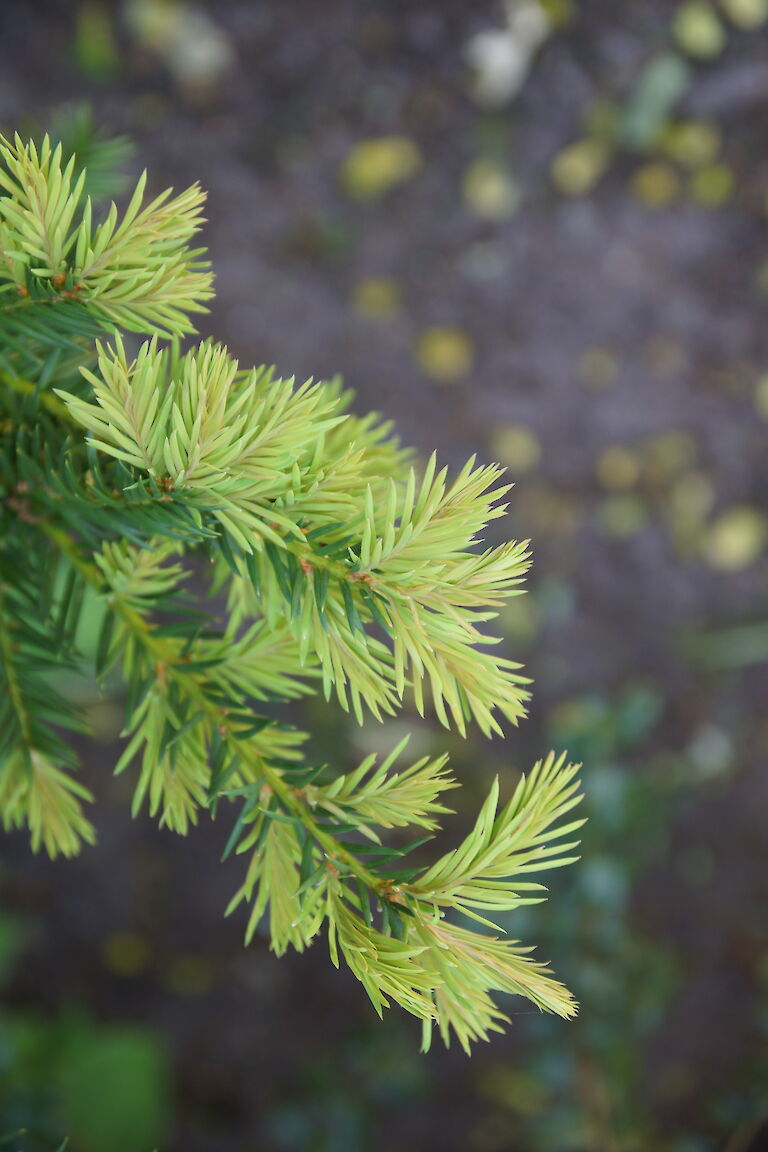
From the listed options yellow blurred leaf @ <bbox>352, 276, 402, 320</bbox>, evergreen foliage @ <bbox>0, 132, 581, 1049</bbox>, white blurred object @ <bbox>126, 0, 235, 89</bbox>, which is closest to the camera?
evergreen foliage @ <bbox>0, 132, 581, 1049</bbox>

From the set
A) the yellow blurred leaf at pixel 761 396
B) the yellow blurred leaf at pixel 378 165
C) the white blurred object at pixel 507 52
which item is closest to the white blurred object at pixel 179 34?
the yellow blurred leaf at pixel 378 165

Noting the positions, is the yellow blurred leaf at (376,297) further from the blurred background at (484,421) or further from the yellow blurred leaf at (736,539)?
the yellow blurred leaf at (736,539)

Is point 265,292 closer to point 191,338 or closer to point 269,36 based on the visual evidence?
point 191,338

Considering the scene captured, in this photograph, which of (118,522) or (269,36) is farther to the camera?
(269,36)

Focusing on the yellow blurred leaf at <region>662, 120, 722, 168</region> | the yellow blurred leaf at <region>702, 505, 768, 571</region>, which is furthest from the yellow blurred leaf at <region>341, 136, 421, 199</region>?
the yellow blurred leaf at <region>702, 505, 768, 571</region>

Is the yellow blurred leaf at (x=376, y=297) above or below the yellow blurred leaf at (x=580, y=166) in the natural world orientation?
below

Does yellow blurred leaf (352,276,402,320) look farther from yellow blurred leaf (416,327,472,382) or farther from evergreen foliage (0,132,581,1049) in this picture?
evergreen foliage (0,132,581,1049)

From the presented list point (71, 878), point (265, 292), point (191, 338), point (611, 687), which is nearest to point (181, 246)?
point (191, 338)

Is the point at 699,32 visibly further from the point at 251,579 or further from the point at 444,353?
the point at 251,579
